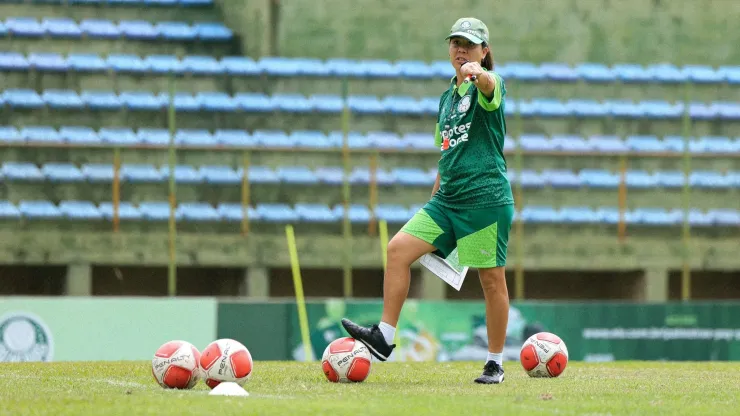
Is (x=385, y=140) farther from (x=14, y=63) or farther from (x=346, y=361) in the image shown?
(x=346, y=361)

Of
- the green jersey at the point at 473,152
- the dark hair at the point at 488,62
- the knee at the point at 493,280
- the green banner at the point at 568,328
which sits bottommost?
the green banner at the point at 568,328

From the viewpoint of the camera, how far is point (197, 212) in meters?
16.5

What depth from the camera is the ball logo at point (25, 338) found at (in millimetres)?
11734

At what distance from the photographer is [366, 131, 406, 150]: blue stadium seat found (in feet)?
57.4

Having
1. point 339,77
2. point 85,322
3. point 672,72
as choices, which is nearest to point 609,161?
point 672,72

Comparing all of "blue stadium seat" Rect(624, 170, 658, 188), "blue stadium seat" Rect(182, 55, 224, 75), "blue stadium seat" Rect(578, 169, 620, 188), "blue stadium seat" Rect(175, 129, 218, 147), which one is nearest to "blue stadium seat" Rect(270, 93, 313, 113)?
"blue stadium seat" Rect(182, 55, 224, 75)

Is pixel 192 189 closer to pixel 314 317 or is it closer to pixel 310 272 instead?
pixel 310 272

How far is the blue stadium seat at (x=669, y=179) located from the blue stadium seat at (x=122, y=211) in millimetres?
7460

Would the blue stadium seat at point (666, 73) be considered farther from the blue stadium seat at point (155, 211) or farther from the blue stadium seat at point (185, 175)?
the blue stadium seat at point (155, 211)

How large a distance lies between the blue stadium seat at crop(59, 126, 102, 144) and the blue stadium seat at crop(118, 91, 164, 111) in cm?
62

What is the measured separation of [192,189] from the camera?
16.6 m

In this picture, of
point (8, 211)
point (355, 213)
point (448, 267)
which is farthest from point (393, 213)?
point (448, 267)

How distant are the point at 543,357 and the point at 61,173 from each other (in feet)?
34.7

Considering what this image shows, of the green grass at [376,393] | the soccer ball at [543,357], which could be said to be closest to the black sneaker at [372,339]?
the green grass at [376,393]
